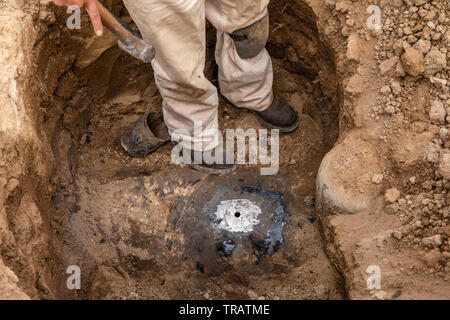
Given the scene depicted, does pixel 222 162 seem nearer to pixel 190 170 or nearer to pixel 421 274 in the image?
pixel 190 170

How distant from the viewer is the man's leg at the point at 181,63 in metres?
1.83

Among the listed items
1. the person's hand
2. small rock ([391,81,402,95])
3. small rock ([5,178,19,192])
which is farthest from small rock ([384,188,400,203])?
small rock ([5,178,19,192])

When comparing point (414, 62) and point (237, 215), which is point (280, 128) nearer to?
point (237, 215)

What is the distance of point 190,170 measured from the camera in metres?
2.55

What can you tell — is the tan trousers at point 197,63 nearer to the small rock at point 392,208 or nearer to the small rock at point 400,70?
the small rock at point 400,70

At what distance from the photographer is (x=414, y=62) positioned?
196 centimetres

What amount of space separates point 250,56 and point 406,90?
0.78 metres

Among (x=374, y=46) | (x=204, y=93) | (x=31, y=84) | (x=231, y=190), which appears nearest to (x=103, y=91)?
(x=31, y=84)

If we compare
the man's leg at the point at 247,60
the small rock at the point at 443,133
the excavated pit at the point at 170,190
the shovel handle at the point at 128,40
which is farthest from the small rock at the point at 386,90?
the shovel handle at the point at 128,40

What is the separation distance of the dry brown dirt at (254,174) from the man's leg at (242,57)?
→ 0.18 meters

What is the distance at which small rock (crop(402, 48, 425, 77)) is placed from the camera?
6.43 feet

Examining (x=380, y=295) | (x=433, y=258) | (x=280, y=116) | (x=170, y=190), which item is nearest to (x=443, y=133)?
(x=433, y=258)

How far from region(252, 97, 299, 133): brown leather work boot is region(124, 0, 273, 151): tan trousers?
4 cm

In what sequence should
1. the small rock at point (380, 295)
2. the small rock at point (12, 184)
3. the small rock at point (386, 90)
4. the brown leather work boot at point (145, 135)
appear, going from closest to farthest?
the small rock at point (380, 295) → the small rock at point (12, 184) → the small rock at point (386, 90) → the brown leather work boot at point (145, 135)
